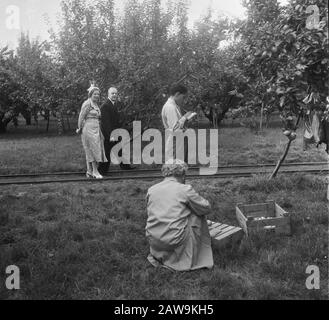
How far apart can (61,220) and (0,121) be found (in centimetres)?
2314

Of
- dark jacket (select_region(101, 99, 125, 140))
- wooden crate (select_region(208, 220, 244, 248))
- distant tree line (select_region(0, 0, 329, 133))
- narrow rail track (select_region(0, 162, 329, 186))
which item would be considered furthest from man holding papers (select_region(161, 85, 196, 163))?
dark jacket (select_region(101, 99, 125, 140))

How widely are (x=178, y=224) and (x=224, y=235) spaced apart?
1011 mm

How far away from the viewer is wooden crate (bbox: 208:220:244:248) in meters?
5.88

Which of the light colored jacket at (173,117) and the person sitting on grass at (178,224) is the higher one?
the light colored jacket at (173,117)

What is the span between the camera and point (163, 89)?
1476cm

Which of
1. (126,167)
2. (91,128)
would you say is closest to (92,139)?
(91,128)

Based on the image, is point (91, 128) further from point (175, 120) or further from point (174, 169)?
point (174, 169)

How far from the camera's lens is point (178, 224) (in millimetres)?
5191

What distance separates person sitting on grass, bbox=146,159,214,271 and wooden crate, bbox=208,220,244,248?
1.49 feet

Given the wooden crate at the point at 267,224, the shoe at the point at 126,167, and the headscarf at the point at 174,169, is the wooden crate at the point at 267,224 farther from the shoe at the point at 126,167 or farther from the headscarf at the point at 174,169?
the shoe at the point at 126,167

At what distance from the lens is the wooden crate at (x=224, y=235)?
5875 mm

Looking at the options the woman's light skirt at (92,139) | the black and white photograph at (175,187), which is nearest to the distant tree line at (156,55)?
the black and white photograph at (175,187)

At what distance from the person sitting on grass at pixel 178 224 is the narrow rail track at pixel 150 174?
16.6ft

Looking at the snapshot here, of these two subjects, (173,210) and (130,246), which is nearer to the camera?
→ (173,210)
